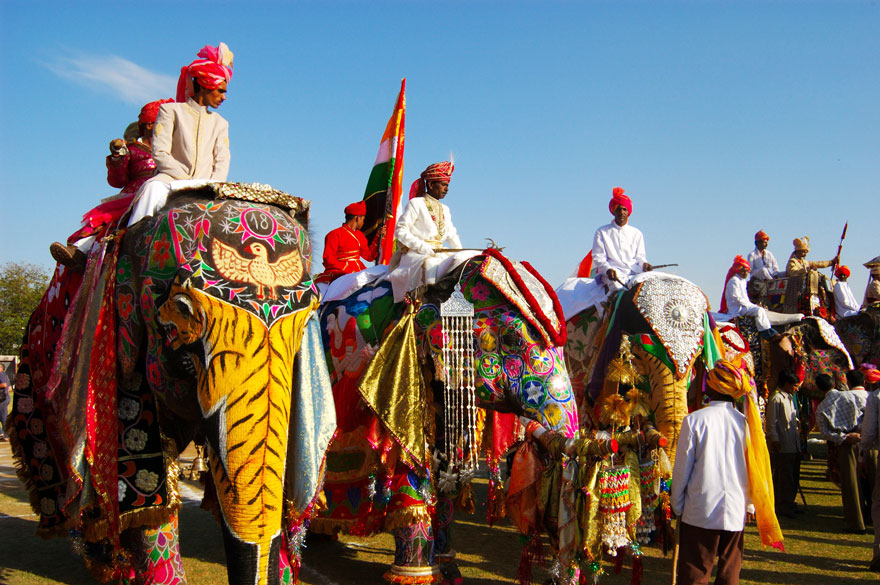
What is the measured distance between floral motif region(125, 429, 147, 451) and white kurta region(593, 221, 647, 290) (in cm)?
622

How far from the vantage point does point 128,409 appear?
4723 millimetres

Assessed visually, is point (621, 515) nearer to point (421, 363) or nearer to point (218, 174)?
point (421, 363)

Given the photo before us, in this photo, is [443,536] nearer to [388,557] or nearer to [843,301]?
[388,557]

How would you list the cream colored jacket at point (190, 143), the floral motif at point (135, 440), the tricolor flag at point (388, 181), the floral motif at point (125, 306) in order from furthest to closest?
1. the tricolor flag at point (388, 181)
2. the cream colored jacket at point (190, 143)
3. the floral motif at point (135, 440)
4. the floral motif at point (125, 306)

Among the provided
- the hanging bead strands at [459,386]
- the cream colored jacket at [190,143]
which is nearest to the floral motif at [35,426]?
the cream colored jacket at [190,143]

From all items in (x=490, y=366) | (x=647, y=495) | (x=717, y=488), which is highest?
(x=490, y=366)

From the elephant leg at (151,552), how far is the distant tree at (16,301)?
1194 inches

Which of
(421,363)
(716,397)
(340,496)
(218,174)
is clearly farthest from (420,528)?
(218,174)

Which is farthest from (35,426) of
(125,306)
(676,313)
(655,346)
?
(676,313)

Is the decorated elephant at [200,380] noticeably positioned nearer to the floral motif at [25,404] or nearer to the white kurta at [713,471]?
the floral motif at [25,404]

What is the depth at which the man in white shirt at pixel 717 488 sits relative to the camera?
5207mm

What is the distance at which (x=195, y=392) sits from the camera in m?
4.26

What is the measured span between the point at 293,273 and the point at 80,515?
A: 1.77m

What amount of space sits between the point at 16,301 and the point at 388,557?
3316 cm
